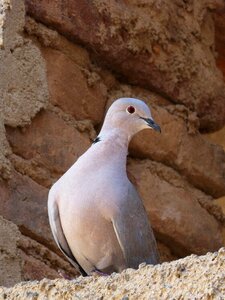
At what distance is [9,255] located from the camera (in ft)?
11.6

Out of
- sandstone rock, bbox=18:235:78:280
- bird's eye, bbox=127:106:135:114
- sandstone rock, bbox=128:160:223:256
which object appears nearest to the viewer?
sandstone rock, bbox=18:235:78:280

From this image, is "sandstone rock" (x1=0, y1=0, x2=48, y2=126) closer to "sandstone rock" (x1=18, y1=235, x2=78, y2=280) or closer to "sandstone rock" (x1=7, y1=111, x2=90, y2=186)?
"sandstone rock" (x1=7, y1=111, x2=90, y2=186)

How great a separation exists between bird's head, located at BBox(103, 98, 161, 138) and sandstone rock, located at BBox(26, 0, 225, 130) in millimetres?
383

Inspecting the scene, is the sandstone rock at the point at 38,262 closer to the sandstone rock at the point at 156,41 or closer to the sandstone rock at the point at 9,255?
the sandstone rock at the point at 9,255

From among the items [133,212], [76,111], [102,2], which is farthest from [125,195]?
[102,2]

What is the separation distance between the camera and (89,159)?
3.57 meters

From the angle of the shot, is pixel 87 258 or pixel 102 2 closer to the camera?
pixel 87 258

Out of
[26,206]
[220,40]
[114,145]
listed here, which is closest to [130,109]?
[114,145]

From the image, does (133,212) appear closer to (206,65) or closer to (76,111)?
(76,111)

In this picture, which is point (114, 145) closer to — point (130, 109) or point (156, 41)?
point (130, 109)

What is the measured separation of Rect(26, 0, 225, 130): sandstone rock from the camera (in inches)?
163

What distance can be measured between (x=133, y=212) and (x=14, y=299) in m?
0.82

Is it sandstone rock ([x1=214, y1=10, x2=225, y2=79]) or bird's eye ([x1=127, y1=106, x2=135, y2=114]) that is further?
sandstone rock ([x1=214, y1=10, x2=225, y2=79])

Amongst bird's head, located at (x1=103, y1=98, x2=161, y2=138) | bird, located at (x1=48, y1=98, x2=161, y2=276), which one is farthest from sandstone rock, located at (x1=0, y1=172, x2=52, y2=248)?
bird's head, located at (x1=103, y1=98, x2=161, y2=138)
